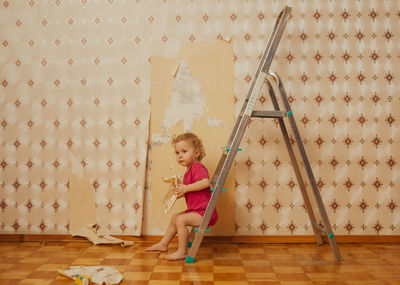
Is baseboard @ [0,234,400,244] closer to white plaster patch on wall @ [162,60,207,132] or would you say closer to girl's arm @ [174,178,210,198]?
girl's arm @ [174,178,210,198]

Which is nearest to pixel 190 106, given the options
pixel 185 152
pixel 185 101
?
pixel 185 101

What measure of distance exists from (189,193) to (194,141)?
331 millimetres

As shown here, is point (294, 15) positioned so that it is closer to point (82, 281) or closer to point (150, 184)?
point (150, 184)

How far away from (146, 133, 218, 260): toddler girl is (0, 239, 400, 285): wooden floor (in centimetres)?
11

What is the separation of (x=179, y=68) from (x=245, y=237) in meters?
1.27

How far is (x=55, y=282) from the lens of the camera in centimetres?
192

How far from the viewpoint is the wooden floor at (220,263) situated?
6.42 feet

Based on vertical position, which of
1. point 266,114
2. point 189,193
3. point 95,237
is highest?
point 266,114

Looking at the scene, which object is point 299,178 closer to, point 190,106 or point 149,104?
point 190,106

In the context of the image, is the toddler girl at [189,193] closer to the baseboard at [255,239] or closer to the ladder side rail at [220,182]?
the ladder side rail at [220,182]

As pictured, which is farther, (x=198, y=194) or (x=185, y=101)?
(x=185, y=101)

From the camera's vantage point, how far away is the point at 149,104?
275 cm

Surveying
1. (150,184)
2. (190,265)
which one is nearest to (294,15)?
(150,184)

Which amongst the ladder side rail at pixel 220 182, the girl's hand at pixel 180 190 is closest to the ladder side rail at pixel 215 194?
the ladder side rail at pixel 220 182
